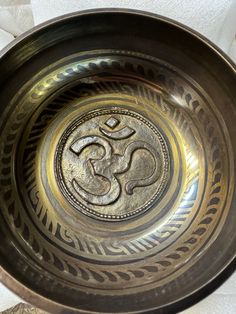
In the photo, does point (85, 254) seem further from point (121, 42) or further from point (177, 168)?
point (121, 42)

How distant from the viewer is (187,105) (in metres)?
0.91

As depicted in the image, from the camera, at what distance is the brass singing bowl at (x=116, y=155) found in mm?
806

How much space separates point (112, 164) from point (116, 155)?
0.06ft

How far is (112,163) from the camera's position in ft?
2.93

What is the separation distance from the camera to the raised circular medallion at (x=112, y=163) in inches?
34.6

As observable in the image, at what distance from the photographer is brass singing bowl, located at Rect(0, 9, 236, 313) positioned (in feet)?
2.64

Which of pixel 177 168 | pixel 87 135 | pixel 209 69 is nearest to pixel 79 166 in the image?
pixel 87 135

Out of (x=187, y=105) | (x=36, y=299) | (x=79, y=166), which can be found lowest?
(x=36, y=299)

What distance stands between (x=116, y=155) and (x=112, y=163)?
0.06 ft

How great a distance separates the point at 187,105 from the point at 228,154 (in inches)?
5.0

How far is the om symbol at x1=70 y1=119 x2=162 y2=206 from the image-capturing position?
88 cm

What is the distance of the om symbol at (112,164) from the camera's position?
0.88 metres

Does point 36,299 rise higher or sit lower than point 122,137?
lower

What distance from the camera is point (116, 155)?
0.90 metres
